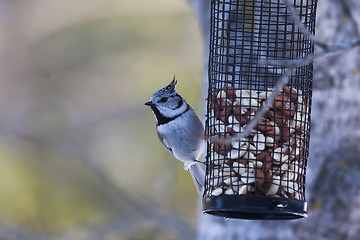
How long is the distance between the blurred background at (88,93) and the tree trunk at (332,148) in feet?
15.4

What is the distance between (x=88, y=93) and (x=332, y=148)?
19.9 ft

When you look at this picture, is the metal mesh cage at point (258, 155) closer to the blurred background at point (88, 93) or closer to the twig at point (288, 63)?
the twig at point (288, 63)

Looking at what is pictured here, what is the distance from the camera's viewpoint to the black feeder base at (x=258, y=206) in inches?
141

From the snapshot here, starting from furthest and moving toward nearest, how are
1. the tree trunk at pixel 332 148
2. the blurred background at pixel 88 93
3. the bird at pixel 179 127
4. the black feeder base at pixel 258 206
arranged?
the blurred background at pixel 88 93, the tree trunk at pixel 332 148, the bird at pixel 179 127, the black feeder base at pixel 258 206

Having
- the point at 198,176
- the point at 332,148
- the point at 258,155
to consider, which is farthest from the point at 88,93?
the point at 258,155

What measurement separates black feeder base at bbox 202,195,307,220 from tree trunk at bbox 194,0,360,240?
1.20 metres

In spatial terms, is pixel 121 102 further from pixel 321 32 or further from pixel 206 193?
pixel 206 193

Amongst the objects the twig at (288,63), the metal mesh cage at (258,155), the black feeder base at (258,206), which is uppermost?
the twig at (288,63)

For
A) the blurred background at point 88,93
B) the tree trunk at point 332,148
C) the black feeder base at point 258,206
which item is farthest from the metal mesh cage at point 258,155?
the blurred background at point 88,93

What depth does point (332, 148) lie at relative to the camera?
4973mm

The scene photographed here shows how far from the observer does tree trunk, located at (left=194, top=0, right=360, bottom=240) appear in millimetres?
4918

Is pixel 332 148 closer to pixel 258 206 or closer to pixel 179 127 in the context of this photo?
pixel 179 127

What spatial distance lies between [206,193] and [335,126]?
1.44 meters

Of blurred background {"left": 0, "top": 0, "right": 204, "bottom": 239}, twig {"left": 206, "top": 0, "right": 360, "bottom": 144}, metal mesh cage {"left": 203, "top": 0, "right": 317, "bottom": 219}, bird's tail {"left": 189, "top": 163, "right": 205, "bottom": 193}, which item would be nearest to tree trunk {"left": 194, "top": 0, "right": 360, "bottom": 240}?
bird's tail {"left": 189, "top": 163, "right": 205, "bottom": 193}
